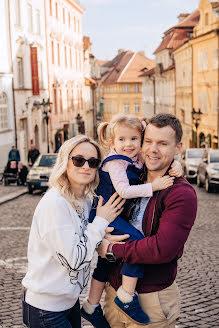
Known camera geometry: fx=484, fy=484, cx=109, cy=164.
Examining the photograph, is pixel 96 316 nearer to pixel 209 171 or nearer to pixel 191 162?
pixel 209 171

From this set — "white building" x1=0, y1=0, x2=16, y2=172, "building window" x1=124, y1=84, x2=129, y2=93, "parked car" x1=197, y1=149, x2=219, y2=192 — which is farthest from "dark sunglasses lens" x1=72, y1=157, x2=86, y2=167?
"building window" x1=124, y1=84, x2=129, y2=93

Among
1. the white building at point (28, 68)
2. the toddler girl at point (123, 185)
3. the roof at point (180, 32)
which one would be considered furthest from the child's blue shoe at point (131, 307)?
the roof at point (180, 32)

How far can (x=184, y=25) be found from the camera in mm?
48906

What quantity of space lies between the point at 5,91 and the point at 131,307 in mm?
26761

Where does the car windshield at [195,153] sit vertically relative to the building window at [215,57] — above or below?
below

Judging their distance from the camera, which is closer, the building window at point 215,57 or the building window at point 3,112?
the building window at point 3,112

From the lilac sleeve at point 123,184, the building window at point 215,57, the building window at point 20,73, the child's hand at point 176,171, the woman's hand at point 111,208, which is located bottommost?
the woman's hand at point 111,208

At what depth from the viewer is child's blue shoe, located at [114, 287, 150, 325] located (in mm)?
3051

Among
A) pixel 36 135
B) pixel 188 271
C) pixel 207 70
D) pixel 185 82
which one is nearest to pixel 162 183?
pixel 188 271

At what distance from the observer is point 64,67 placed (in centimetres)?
4672

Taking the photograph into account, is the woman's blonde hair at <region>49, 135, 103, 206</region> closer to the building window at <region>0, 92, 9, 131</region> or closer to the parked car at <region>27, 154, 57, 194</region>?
the parked car at <region>27, 154, 57, 194</region>

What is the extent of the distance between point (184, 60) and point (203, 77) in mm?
6848

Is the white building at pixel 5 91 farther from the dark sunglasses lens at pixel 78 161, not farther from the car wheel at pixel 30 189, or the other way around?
the dark sunglasses lens at pixel 78 161

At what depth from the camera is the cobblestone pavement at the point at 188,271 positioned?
5832 mm
